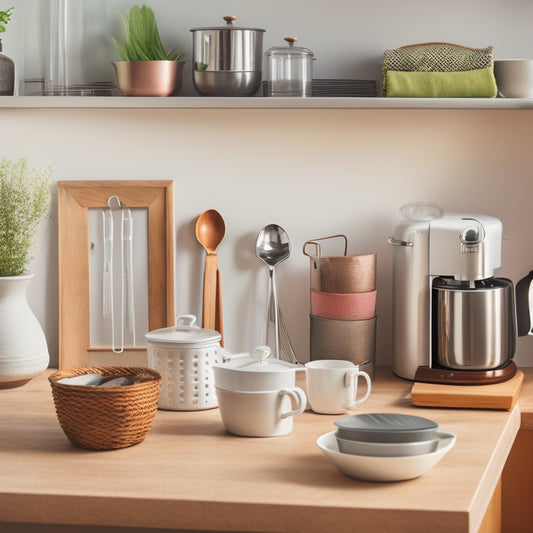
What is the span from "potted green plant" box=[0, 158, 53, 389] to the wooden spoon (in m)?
0.36

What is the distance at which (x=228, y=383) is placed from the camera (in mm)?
1463

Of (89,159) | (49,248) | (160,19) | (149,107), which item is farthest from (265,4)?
(49,248)

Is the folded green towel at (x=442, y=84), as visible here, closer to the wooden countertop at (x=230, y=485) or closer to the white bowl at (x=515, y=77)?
the white bowl at (x=515, y=77)

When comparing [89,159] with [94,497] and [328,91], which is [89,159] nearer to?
[328,91]

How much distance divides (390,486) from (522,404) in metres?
0.60

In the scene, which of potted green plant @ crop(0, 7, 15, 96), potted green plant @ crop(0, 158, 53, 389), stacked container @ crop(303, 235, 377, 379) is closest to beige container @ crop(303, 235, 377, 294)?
stacked container @ crop(303, 235, 377, 379)

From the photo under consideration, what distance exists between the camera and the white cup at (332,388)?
1578 mm

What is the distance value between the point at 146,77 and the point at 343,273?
1.94 ft

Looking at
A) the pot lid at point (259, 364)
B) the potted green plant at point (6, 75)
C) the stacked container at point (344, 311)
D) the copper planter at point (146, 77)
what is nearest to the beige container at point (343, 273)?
the stacked container at point (344, 311)

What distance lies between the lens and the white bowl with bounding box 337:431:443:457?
1.24 m

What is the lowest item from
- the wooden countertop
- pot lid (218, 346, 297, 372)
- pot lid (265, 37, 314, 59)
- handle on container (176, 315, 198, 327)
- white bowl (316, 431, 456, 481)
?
the wooden countertop

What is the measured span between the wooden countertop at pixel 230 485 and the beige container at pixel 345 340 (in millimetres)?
355

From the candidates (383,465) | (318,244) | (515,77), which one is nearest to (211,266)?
(318,244)

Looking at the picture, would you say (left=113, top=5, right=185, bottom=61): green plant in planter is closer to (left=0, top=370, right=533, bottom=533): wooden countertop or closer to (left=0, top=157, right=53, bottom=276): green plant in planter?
(left=0, top=157, right=53, bottom=276): green plant in planter
